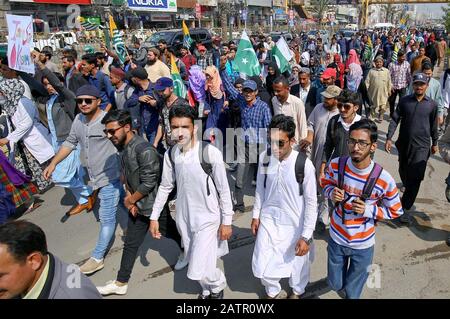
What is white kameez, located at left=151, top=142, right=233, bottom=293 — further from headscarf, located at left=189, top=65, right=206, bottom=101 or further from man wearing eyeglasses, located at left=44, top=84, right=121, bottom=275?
headscarf, located at left=189, top=65, right=206, bottom=101

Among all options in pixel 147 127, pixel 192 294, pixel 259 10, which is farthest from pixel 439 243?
pixel 259 10

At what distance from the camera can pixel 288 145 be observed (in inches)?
109

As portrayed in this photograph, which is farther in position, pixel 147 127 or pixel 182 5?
pixel 182 5

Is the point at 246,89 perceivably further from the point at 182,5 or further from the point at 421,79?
the point at 182,5

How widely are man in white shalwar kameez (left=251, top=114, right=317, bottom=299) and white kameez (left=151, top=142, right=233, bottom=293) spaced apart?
0.31m

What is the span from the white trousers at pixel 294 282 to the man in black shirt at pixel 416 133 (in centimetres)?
195

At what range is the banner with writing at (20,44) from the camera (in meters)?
4.86

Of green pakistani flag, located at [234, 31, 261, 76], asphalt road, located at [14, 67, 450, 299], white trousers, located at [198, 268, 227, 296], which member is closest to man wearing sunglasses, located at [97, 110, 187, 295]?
asphalt road, located at [14, 67, 450, 299]

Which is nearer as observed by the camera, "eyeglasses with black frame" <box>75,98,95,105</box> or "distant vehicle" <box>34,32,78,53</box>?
"eyeglasses with black frame" <box>75,98,95,105</box>

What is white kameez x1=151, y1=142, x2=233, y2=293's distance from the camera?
2814 millimetres

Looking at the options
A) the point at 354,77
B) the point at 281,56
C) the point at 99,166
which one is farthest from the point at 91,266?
the point at 354,77

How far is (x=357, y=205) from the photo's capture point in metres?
2.48

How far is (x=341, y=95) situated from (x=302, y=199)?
1289 mm

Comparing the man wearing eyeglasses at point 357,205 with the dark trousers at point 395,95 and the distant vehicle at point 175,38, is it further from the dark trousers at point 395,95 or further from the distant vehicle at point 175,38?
the distant vehicle at point 175,38
